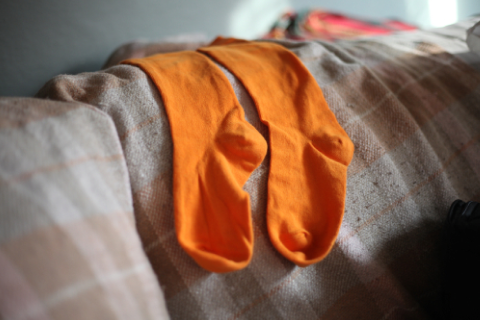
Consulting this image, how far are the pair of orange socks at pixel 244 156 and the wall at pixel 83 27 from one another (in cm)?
37

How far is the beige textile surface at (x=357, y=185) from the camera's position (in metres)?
0.44

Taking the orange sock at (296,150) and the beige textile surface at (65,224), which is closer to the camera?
the beige textile surface at (65,224)

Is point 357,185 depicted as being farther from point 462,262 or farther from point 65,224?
point 65,224

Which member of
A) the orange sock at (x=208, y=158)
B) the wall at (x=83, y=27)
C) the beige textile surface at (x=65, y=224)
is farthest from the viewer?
the wall at (x=83, y=27)

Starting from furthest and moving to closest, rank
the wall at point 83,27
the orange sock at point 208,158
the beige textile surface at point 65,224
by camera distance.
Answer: the wall at point 83,27, the orange sock at point 208,158, the beige textile surface at point 65,224

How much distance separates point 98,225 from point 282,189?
0.27 metres

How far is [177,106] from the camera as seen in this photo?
51cm

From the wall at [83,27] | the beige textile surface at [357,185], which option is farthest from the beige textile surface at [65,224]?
the wall at [83,27]

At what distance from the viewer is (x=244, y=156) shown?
495 millimetres

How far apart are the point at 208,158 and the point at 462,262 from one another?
1.40ft

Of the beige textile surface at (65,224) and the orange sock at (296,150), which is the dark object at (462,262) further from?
the beige textile surface at (65,224)

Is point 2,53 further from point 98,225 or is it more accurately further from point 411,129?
point 411,129

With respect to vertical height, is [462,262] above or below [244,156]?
below

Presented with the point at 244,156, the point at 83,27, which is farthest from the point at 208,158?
the point at 83,27
